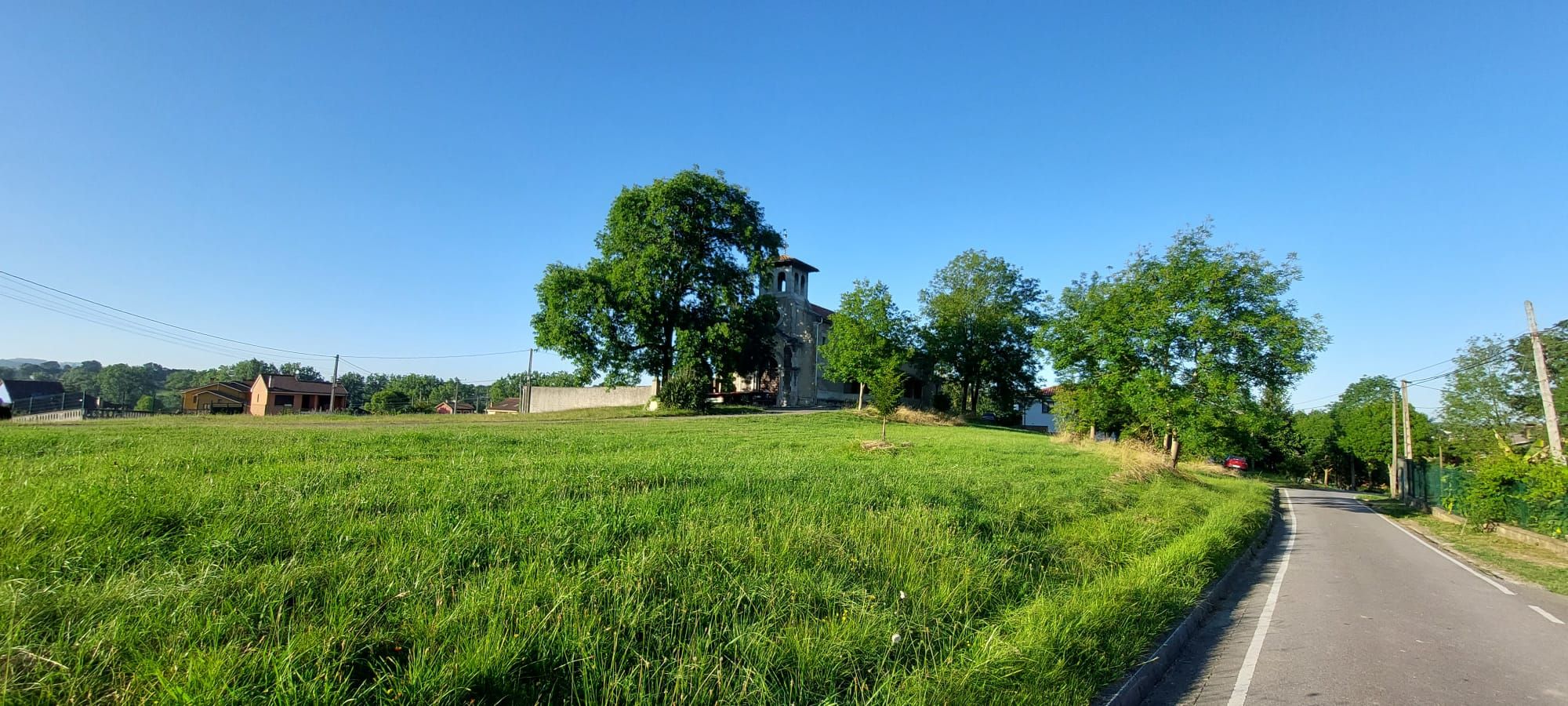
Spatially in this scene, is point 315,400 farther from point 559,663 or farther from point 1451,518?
point 1451,518

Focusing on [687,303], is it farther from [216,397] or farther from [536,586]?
[216,397]

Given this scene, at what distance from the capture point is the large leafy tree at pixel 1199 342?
64.0 ft

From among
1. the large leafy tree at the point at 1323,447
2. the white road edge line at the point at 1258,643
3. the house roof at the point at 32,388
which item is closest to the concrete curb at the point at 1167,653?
the white road edge line at the point at 1258,643

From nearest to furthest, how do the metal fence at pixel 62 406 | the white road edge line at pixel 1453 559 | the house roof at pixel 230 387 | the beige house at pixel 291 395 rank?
the white road edge line at pixel 1453 559
the metal fence at pixel 62 406
the beige house at pixel 291 395
the house roof at pixel 230 387

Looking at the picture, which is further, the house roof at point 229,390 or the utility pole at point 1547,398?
the house roof at point 229,390

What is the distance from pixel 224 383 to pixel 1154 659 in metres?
93.1

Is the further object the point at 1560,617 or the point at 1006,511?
the point at 1006,511

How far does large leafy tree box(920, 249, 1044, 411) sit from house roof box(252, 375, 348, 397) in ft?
193

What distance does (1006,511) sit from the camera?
8555 mm

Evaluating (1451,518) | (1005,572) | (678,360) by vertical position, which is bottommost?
(1451,518)

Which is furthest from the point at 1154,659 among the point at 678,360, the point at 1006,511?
the point at 678,360

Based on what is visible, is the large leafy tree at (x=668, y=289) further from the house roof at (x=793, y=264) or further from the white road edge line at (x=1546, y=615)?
the white road edge line at (x=1546, y=615)

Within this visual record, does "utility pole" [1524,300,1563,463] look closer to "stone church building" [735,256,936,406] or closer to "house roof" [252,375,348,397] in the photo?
"stone church building" [735,256,936,406]

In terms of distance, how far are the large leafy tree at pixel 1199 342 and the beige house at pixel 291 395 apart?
68.4m
